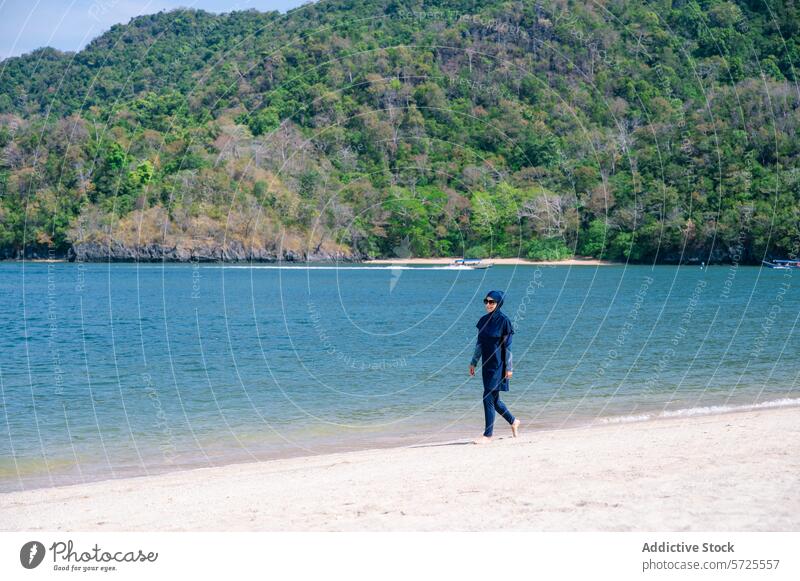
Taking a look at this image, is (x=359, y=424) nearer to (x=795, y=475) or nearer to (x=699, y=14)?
(x=795, y=475)

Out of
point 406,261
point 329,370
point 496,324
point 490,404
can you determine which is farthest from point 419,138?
point 496,324

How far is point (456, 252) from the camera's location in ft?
442

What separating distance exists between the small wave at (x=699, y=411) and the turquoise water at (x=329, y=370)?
7cm

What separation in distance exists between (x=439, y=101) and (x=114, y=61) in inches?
1974

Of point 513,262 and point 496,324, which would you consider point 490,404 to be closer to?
point 496,324

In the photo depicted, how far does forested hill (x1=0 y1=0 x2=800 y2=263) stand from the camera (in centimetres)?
11806

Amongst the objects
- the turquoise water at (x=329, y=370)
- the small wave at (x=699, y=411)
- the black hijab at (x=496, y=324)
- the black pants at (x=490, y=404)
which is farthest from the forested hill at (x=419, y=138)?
the black hijab at (x=496, y=324)

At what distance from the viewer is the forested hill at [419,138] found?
118062 mm

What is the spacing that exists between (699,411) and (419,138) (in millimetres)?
107431

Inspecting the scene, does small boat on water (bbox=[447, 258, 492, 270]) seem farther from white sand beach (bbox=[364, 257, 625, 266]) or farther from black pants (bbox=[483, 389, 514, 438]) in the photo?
black pants (bbox=[483, 389, 514, 438])

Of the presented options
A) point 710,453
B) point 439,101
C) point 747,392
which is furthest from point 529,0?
point 710,453

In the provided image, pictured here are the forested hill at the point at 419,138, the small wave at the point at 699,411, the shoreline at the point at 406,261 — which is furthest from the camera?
the shoreline at the point at 406,261

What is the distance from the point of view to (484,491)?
1191cm

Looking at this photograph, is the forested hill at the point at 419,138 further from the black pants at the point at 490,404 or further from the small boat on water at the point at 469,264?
the black pants at the point at 490,404
